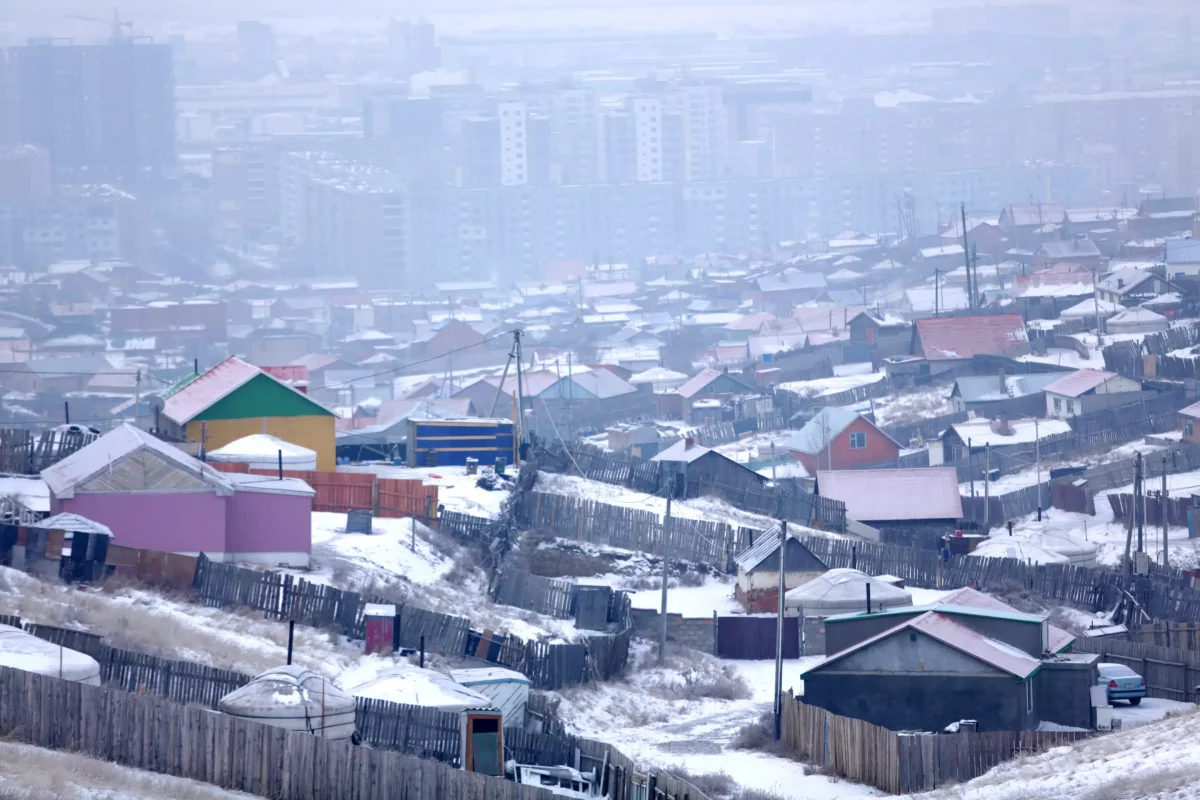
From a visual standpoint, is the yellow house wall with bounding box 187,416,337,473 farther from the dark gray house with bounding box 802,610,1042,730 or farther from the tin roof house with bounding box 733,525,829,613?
the dark gray house with bounding box 802,610,1042,730

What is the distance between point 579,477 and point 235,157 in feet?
548

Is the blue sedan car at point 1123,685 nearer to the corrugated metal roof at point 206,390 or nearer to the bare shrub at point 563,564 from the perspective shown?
the bare shrub at point 563,564

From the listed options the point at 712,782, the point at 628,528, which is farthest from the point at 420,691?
the point at 628,528

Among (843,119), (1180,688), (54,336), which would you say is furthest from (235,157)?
(1180,688)

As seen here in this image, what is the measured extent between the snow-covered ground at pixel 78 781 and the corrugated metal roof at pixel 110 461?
1099cm

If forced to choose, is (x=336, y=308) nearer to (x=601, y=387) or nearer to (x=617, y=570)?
(x=601, y=387)

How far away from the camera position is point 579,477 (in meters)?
Result: 36.4

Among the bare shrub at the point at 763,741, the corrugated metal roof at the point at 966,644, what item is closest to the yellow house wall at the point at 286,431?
the bare shrub at the point at 763,741

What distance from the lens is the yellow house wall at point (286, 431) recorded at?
32875 mm

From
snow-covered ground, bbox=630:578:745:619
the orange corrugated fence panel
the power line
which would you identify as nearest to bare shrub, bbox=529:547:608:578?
snow-covered ground, bbox=630:578:745:619

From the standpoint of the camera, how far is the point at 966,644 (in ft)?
68.7

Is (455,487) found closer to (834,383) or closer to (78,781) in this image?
(78,781)

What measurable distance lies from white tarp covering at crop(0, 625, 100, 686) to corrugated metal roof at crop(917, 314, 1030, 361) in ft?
145

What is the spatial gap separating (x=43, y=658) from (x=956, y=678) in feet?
33.5
